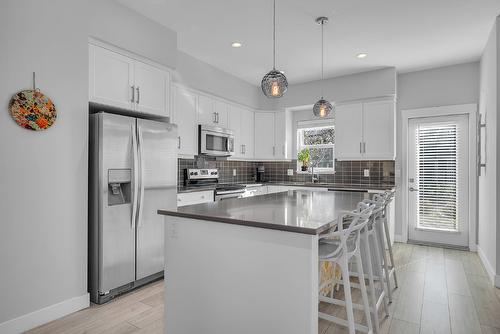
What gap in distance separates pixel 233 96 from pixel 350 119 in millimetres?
1962

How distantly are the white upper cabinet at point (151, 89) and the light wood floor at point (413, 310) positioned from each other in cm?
183

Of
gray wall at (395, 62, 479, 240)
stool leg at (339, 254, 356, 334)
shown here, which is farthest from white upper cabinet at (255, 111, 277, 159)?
stool leg at (339, 254, 356, 334)

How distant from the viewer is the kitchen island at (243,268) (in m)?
1.55

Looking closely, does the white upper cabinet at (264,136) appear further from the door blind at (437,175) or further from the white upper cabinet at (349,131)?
the door blind at (437,175)

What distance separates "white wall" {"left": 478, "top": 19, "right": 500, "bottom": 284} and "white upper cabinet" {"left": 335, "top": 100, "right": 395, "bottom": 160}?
1.14 m

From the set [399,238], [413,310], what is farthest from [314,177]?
[413,310]

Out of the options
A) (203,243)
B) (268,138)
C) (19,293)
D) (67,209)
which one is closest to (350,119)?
(268,138)

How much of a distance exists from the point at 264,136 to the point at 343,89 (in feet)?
5.31

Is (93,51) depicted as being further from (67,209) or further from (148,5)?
(67,209)

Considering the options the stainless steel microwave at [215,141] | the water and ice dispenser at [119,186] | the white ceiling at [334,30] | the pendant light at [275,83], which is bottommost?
the water and ice dispenser at [119,186]

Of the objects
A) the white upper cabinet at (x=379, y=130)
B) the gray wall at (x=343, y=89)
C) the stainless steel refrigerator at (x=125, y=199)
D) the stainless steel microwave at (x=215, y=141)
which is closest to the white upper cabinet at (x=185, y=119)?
the stainless steel microwave at (x=215, y=141)

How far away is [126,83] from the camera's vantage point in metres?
2.89

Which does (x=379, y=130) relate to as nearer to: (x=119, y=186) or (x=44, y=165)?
(x=119, y=186)

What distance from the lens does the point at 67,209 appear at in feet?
7.96
